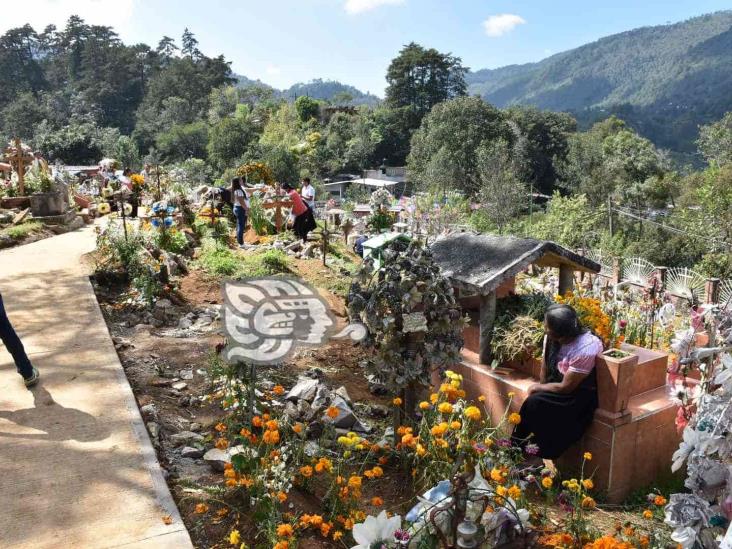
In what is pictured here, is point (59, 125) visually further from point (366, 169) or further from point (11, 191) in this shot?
point (11, 191)

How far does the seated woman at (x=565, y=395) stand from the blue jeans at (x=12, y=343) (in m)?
Answer: 3.30

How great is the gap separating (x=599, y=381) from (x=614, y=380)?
0.41ft

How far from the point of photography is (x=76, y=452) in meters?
3.27

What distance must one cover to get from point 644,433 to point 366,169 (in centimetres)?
5219

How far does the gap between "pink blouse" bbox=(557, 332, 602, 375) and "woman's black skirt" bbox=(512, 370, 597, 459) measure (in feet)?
0.43

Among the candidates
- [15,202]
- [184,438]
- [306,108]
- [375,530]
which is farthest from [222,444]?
[306,108]

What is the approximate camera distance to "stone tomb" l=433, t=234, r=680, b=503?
145 inches

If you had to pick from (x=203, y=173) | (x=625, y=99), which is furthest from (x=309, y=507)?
(x=625, y=99)

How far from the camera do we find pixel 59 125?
55.2 meters

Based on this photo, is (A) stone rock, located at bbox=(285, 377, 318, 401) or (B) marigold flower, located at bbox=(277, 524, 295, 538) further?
(A) stone rock, located at bbox=(285, 377, 318, 401)

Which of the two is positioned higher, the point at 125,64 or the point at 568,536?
the point at 125,64

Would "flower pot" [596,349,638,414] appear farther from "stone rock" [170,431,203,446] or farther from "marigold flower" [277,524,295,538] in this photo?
"stone rock" [170,431,203,446]

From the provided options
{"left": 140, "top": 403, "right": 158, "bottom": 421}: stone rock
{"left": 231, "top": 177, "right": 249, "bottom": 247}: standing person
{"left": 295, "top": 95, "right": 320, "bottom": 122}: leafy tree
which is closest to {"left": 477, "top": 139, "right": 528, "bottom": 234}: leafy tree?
{"left": 231, "top": 177, "right": 249, "bottom": 247}: standing person

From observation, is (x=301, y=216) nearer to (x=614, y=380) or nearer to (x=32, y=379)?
(x=32, y=379)
